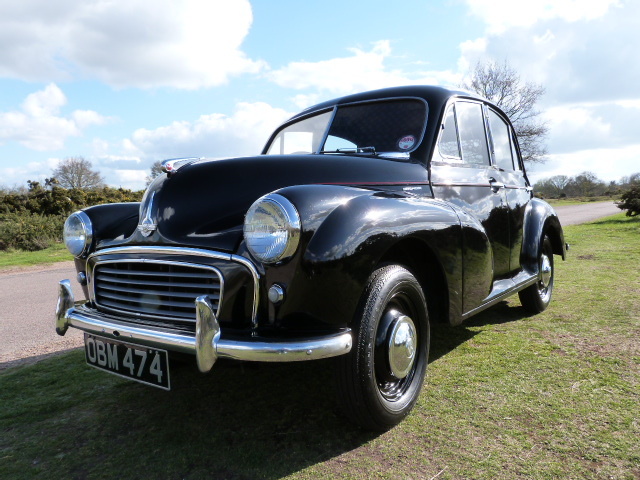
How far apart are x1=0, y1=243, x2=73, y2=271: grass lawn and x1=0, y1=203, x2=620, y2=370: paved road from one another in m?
1.89

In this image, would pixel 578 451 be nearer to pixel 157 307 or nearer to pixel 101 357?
pixel 157 307

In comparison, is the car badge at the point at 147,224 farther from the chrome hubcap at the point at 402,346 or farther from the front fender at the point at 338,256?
the chrome hubcap at the point at 402,346

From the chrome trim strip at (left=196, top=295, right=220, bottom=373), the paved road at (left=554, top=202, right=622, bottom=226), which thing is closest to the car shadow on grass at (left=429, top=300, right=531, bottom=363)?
the chrome trim strip at (left=196, top=295, right=220, bottom=373)

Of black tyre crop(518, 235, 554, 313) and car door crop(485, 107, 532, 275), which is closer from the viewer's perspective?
car door crop(485, 107, 532, 275)

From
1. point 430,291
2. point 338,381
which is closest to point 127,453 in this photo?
point 338,381

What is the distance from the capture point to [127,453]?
2.22 metres

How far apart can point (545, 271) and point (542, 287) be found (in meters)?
0.15

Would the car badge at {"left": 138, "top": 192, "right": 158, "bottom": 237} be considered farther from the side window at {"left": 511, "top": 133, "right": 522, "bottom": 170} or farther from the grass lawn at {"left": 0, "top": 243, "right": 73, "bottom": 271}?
the grass lawn at {"left": 0, "top": 243, "right": 73, "bottom": 271}

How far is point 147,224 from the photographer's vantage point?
2.49 m

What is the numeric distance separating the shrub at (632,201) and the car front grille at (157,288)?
1752cm

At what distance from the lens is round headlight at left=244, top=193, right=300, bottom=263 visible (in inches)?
78.8

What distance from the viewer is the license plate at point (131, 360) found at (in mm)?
2164

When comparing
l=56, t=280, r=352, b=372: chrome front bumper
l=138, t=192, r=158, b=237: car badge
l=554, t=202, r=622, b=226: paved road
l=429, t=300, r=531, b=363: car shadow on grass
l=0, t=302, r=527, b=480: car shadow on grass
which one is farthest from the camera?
l=554, t=202, r=622, b=226: paved road

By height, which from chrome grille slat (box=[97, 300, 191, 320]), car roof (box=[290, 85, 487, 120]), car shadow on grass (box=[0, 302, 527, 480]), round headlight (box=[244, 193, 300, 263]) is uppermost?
car roof (box=[290, 85, 487, 120])
